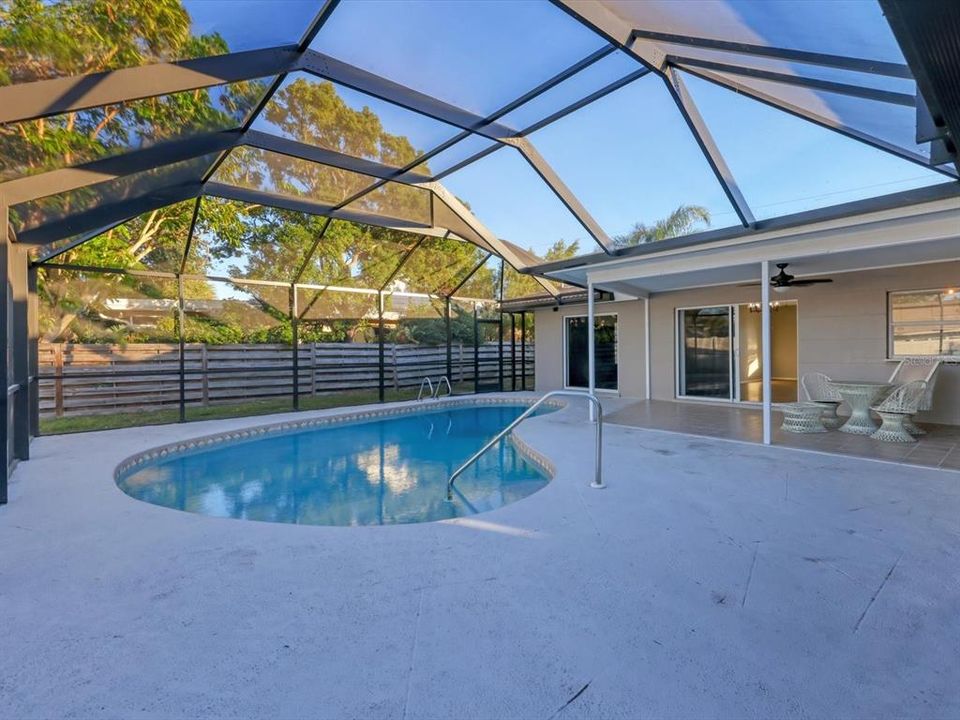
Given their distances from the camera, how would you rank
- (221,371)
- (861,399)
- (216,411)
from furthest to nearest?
(221,371), (216,411), (861,399)

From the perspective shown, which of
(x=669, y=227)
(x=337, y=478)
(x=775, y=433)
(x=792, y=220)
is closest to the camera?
(x=792, y=220)

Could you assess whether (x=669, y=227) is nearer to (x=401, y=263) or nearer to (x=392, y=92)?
(x=392, y=92)

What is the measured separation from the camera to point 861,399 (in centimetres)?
645

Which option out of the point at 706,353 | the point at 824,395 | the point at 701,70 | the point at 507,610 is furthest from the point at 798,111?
the point at 507,610

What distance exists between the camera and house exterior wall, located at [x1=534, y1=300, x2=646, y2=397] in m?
11.1

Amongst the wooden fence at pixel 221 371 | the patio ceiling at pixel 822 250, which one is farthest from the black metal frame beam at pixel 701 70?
the wooden fence at pixel 221 371

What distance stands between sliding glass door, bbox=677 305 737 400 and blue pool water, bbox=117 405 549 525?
4.69m

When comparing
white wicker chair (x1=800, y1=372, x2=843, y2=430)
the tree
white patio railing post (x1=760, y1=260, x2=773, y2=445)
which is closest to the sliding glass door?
white wicker chair (x1=800, y1=372, x2=843, y2=430)

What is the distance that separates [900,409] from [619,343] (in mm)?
6008

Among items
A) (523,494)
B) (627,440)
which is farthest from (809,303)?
(523,494)

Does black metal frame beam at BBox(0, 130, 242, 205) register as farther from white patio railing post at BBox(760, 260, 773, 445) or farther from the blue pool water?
white patio railing post at BBox(760, 260, 773, 445)

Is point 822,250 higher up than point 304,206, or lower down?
lower down

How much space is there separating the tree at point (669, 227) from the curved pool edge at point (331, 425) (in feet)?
11.9

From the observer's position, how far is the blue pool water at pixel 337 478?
4.93 metres
